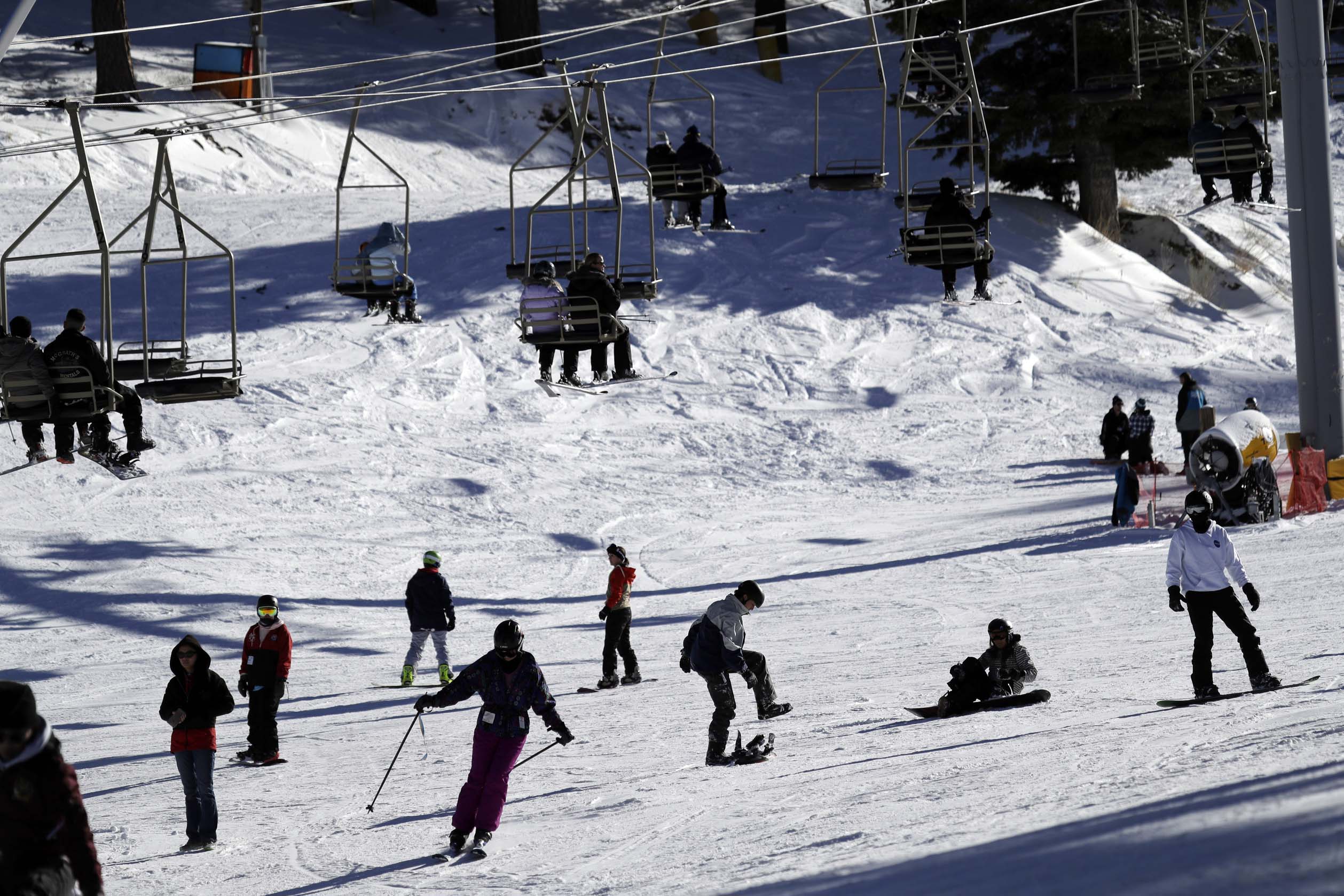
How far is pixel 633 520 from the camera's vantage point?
80.0ft

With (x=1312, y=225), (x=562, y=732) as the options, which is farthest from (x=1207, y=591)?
(x=1312, y=225)

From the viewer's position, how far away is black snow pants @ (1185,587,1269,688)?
1119cm

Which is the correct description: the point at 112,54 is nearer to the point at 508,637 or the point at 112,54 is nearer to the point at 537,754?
the point at 537,754

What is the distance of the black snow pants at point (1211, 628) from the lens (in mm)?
11188

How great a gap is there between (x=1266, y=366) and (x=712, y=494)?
14362 mm

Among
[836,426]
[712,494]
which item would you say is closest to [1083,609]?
[712,494]

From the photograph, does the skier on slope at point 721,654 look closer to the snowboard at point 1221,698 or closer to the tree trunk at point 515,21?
the snowboard at point 1221,698

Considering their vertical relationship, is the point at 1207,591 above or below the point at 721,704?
above

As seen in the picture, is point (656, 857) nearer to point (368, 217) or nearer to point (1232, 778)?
point (1232, 778)

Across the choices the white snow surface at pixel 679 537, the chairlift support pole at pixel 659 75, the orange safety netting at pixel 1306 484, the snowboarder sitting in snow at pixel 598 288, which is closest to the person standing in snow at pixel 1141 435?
the white snow surface at pixel 679 537

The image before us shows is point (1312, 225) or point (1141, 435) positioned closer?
point (1312, 225)

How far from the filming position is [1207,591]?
36.8 feet

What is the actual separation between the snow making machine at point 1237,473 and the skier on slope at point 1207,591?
9464mm

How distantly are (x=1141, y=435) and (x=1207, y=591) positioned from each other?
48.4 ft
